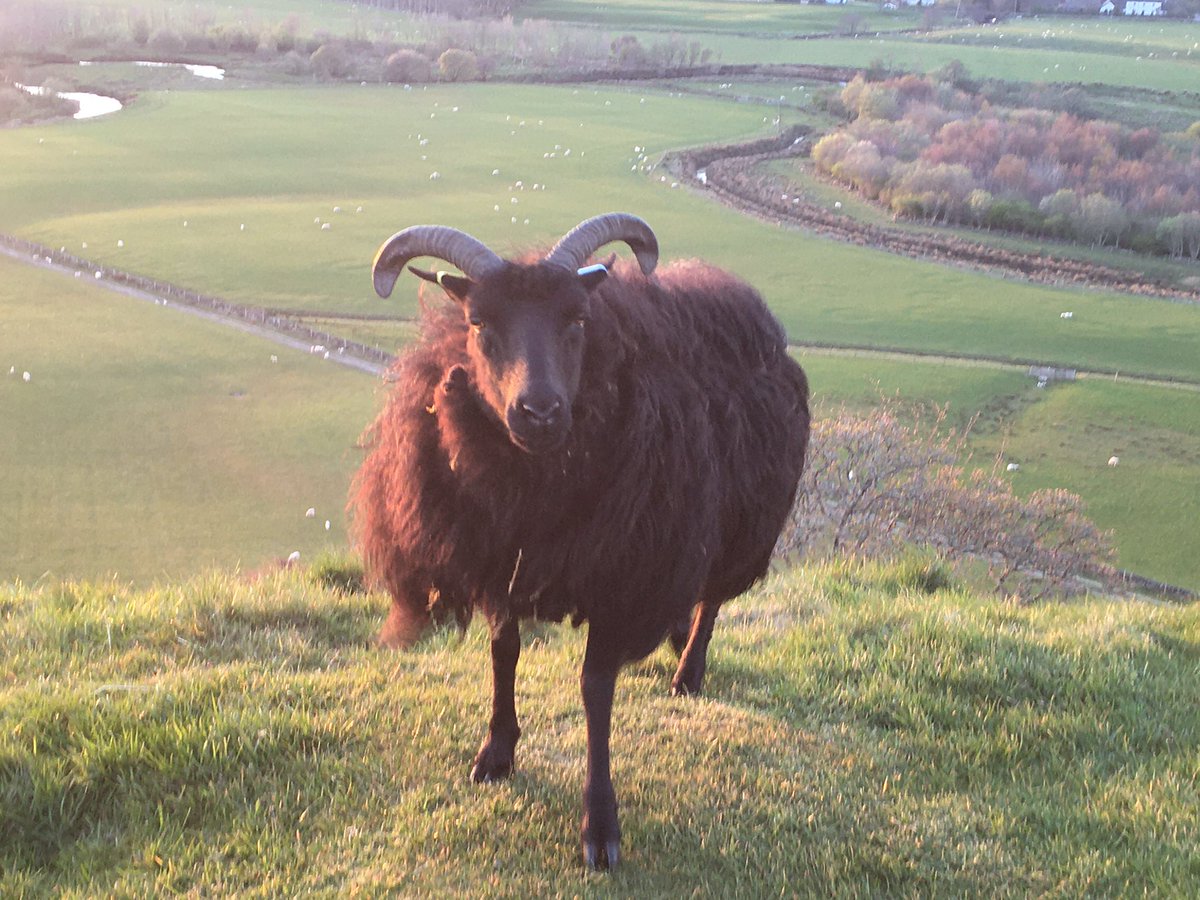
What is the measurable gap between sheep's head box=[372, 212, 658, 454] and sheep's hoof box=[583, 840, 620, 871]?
5.10ft

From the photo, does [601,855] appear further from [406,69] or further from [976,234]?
[406,69]

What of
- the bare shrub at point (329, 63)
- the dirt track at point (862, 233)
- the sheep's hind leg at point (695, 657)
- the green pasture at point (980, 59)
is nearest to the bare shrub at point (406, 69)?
the bare shrub at point (329, 63)

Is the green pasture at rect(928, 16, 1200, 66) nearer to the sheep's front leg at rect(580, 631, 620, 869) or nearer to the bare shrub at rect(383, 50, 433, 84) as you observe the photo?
the bare shrub at rect(383, 50, 433, 84)

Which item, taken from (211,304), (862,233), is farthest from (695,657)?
(862,233)

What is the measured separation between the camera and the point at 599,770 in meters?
4.20

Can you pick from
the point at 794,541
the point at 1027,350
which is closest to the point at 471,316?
the point at 794,541

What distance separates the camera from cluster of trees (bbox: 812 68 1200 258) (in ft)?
186

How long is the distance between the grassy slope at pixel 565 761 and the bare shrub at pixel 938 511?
1734 centimetres

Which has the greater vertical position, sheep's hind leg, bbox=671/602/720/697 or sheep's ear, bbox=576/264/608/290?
sheep's ear, bbox=576/264/608/290

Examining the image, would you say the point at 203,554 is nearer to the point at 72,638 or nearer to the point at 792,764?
the point at 72,638

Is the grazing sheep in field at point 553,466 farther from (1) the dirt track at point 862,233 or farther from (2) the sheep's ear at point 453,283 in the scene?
(1) the dirt track at point 862,233

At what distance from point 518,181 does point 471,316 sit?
61.8 metres

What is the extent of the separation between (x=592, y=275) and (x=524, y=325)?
0.40 meters

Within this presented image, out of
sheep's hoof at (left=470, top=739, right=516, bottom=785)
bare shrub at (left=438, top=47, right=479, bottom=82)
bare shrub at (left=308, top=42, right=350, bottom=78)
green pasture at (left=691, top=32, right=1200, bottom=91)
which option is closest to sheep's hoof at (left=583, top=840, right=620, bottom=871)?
sheep's hoof at (left=470, top=739, right=516, bottom=785)
